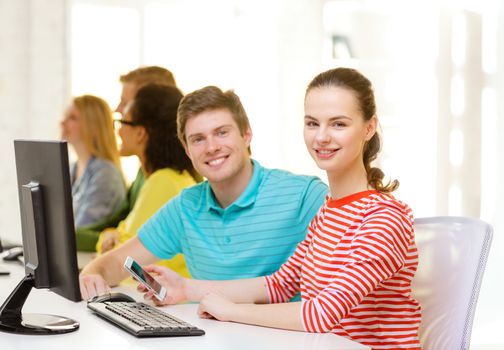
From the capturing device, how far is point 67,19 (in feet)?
18.3

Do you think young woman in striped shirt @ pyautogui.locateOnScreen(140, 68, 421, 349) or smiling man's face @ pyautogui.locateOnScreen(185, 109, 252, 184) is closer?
young woman in striped shirt @ pyautogui.locateOnScreen(140, 68, 421, 349)

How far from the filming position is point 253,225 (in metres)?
2.34

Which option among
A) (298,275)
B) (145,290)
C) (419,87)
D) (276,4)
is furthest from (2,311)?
(276,4)

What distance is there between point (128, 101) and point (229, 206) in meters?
1.37

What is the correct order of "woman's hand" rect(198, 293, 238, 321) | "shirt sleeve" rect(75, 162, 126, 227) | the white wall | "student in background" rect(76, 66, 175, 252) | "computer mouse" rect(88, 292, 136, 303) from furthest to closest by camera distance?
the white wall < "shirt sleeve" rect(75, 162, 126, 227) < "student in background" rect(76, 66, 175, 252) < "computer mouse" rect(88, 292, 136, 303) < "woman's hand" rect(198, 293, 238, 321)

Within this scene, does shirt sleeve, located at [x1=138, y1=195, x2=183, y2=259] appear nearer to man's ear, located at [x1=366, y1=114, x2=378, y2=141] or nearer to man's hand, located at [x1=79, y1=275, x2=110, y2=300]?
man's hand, located at [x1=79, y1=275, x2=110, y2=300]

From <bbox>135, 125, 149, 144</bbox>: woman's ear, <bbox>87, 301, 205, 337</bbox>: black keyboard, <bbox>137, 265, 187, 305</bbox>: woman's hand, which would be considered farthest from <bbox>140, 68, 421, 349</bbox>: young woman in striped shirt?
<bbox>135, 125, 149, 144</bbox>: woman's ear

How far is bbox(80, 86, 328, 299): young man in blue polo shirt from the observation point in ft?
7.63

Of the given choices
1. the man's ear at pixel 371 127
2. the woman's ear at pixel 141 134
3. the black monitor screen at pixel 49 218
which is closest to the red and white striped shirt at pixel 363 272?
the man's ear at pixel 371 127

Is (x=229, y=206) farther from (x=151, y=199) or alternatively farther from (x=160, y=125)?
(x=160, y=125)

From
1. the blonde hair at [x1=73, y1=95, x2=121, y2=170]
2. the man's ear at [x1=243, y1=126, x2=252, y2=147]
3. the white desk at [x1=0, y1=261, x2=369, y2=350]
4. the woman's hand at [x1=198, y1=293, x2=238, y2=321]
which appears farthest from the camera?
the blonde hair at [x1=73, y1=95, x2=121, y2=170]

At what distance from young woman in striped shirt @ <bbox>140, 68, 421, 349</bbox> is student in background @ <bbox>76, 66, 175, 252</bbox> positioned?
1682 mm

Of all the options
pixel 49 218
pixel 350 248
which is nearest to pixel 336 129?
pixel 350 248

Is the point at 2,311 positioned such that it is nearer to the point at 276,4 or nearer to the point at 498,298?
the point at 498,298
